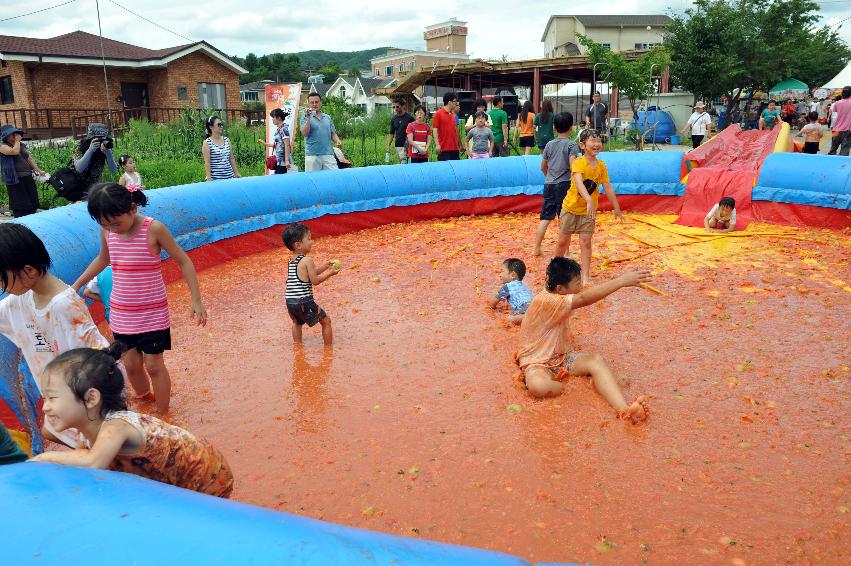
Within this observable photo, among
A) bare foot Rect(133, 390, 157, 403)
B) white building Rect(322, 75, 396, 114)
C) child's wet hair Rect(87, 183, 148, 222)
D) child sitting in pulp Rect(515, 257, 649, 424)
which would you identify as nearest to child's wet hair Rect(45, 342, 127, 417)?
child's wet hair Rect(87, 183, 148, 222)

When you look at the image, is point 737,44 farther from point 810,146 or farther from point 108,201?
point 108,201

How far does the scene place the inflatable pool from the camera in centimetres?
185

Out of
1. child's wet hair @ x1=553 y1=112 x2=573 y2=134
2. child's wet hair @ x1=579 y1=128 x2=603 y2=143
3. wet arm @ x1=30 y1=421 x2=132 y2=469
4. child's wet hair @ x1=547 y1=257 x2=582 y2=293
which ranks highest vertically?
child's wet hair @ x1=553 y1=112 x2=573 y2=134

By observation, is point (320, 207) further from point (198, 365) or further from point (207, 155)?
point (198, 365)

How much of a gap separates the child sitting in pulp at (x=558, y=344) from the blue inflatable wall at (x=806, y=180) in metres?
6.88

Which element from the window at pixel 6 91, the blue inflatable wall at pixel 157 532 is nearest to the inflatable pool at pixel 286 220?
the blue inflatable wall at pixel 157 532

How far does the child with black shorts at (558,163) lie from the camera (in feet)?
23.7

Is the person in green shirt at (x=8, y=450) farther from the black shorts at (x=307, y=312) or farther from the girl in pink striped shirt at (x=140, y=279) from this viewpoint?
the black shorts at (x=307, y=312)

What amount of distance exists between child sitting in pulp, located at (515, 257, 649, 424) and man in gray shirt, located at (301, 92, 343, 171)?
22.1 ft

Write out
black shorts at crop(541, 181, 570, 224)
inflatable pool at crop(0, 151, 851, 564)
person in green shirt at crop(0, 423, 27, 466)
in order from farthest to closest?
black shorts at crop(541, 181, 570, 224), person in green shirt at crop(0, 423, 27, 466), inflatable pool at crop(0, 151, 851, 564)

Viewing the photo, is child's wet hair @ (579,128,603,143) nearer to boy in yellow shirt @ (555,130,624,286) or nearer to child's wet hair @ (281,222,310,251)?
boy in yellow shirt @ (555,130,624,286)

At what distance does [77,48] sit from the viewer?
86.3ft

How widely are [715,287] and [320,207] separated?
554 cm

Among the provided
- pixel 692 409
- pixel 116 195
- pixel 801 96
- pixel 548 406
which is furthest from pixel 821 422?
pixel 801 96
